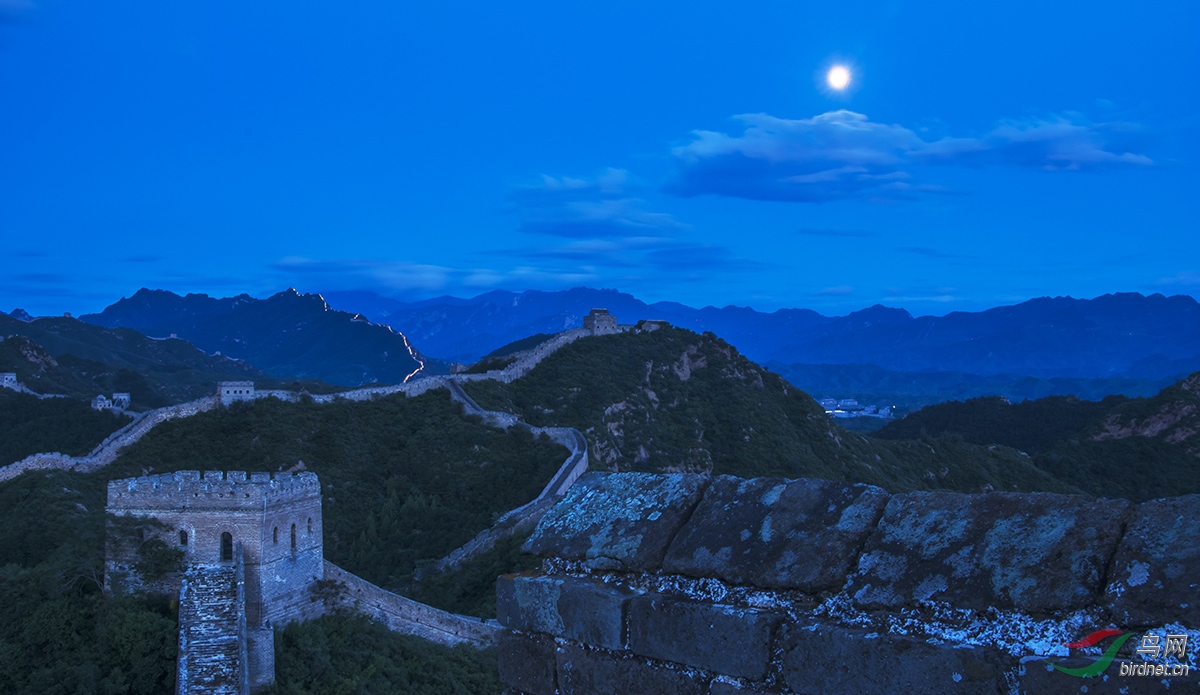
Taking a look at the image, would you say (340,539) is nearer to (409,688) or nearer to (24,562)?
(24,562)

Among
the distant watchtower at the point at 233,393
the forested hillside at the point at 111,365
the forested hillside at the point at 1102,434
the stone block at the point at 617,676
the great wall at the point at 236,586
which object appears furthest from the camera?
the forested hillside at the point at 111,365

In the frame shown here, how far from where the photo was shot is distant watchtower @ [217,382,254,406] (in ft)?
131

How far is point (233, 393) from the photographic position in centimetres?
4022

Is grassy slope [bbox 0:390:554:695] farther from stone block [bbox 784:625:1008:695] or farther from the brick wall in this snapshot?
stone block [bbox 784:625:1008:695]

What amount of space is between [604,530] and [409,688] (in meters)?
12.2

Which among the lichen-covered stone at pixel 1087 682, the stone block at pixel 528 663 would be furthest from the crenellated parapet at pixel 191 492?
the lichen-covered stone at pixel 1087 682

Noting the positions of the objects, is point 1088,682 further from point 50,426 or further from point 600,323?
point 600,323

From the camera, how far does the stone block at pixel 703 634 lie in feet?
Answer: 13.6

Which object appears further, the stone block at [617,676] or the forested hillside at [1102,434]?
the forested hillside at [1102,434]

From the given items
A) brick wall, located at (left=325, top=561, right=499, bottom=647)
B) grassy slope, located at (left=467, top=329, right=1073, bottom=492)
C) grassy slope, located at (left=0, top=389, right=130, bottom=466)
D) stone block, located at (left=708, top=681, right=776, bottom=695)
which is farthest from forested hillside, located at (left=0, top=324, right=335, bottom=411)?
stone block, located at (left=708, top=681, right=776, bottom=695)

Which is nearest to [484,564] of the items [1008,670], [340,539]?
[340,539]

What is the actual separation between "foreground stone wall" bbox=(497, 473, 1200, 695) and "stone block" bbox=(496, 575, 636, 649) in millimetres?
10

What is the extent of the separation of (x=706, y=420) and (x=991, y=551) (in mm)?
53300

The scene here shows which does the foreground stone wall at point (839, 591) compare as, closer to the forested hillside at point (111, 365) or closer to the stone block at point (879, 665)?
the stone block at point (879, 665)
